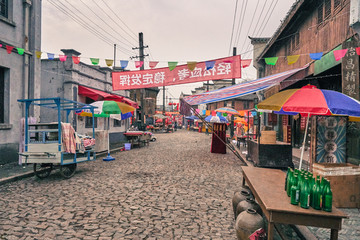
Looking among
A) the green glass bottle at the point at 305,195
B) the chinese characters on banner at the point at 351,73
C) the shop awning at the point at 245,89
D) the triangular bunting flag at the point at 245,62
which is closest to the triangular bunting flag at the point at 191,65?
the shop awning at the point at 245,89

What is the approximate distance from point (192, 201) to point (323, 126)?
421 cm

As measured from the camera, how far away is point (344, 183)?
485 cm

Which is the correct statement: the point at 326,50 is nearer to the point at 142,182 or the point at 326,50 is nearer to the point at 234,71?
the point at 234,71

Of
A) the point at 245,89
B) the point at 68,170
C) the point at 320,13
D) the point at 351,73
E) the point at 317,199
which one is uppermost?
the point at 320,13

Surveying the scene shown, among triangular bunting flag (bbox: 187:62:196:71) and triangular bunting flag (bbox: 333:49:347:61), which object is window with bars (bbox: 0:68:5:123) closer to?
triangular bunting flag (bbox: 187:62:196:71)

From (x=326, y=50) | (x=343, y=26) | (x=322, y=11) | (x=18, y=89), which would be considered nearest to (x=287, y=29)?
(x=322, y=11)

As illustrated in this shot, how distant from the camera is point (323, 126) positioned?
240 inches

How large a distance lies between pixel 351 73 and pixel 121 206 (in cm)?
741

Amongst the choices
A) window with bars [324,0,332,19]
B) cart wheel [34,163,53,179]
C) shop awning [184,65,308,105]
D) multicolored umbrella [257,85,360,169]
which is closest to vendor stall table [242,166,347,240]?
multicolored umbrella [257,85,360,169]

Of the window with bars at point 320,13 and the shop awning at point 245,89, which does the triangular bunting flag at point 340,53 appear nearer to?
the shop awning at point 245,89

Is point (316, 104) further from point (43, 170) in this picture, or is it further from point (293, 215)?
point (43, 170)

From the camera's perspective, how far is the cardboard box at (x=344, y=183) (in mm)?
4844

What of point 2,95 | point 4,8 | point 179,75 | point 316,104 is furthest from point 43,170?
point 316,104

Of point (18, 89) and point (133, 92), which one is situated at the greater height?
point (133, 92)
